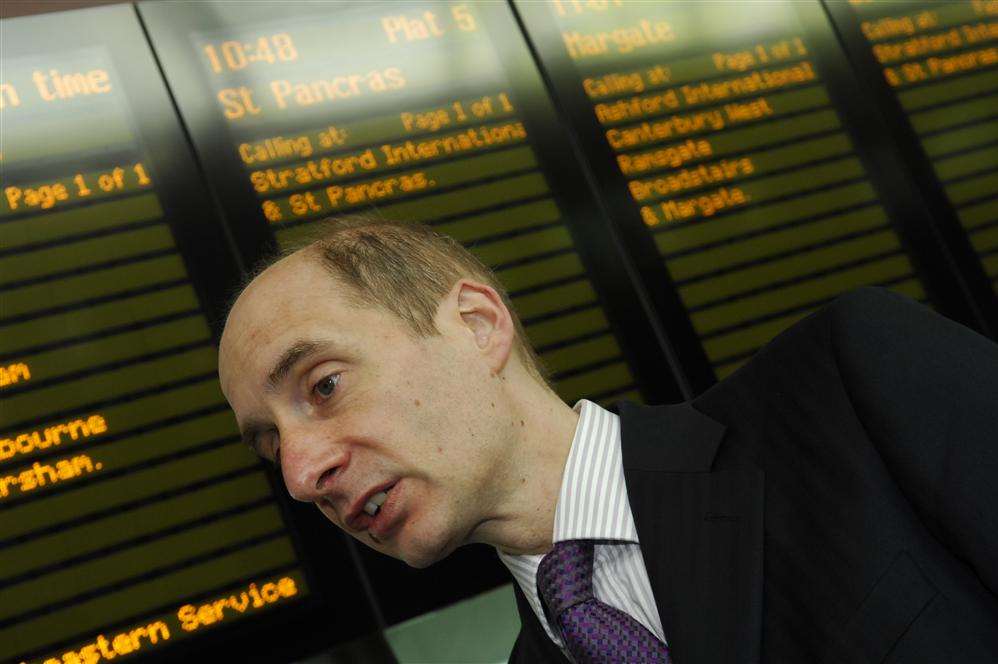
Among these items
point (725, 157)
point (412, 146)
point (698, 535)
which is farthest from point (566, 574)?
point (725, 157)

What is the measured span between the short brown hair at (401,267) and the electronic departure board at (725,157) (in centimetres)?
157

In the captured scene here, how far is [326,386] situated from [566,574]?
44cm

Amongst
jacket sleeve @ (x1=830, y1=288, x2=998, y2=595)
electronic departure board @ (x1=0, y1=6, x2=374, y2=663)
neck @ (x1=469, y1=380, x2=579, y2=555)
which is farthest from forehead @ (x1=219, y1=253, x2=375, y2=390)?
electronic departure board @ (x1=0, y1=6, x2=374, y2=663)

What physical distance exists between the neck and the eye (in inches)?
10.6

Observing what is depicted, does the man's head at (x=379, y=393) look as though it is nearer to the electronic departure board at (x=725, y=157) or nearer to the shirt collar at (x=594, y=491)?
the shirt collar at (x=594, y=491)

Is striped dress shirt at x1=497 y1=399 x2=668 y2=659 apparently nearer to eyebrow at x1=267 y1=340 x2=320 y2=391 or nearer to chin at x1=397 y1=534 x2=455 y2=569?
chin at x1=397 y1=534 x2=455 y2=569

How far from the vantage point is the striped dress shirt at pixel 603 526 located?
1.48 meters

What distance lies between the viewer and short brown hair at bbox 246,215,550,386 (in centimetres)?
158

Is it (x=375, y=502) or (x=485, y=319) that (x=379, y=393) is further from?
(x=485, y=319)

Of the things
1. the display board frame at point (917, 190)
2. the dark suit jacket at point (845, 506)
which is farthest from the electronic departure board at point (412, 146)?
the dark suit jacket at point (845, 506)

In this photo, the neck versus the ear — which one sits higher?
the ear

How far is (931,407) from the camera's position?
1.31 meters

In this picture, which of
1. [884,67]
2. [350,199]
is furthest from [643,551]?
[884,67]

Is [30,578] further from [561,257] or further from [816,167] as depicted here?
[816,167]
